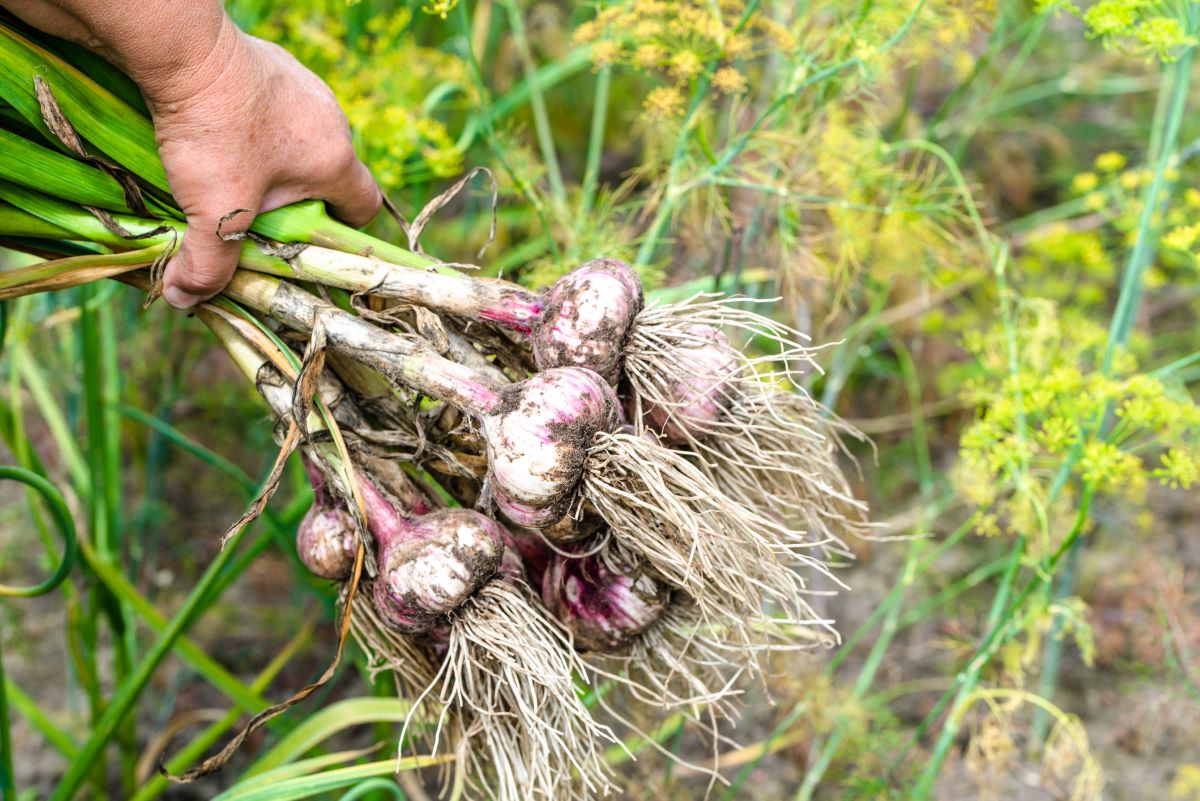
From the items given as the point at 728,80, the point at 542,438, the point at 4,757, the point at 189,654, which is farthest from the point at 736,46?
the point at 4,757

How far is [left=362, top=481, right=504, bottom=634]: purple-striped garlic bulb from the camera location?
0.77m

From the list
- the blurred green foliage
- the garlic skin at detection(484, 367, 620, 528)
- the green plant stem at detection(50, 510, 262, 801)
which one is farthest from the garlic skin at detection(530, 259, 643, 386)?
the green plant stem at detection(50, 510, 262, 801)

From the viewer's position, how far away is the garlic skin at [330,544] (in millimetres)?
849

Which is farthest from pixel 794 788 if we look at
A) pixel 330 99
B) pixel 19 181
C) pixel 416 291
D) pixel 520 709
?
pixel 19 181

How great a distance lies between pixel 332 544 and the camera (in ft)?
2.78

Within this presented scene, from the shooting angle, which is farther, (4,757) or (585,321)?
(4,757)

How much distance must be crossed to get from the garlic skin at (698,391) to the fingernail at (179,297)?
438 millimetres

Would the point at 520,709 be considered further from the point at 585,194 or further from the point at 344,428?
the point at 585,194

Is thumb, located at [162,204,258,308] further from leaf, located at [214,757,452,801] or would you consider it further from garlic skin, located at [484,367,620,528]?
leaf, located at [214,757,452,801]

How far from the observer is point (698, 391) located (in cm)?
84

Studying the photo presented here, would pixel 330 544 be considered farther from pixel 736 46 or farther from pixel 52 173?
pixel 736 46

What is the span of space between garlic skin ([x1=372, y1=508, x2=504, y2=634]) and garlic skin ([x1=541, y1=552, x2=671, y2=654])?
10 centimetres

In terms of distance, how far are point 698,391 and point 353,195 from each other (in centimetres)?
39

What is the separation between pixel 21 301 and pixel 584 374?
3.53 ft
